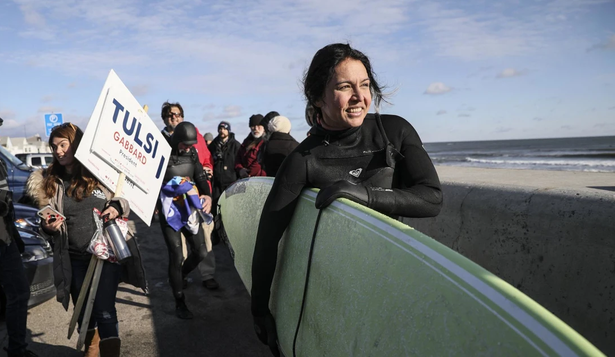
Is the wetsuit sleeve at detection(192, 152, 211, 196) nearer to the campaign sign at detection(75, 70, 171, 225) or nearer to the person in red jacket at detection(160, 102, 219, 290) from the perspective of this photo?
the person in red jacket at detection(160, 102, 219, 290)

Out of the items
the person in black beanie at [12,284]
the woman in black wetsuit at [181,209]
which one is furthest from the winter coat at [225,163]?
the person in black beanie at [12,284]

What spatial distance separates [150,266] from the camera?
21.8ft

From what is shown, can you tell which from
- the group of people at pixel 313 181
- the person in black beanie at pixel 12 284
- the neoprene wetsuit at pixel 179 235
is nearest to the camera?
the group of people at pixel 313 181

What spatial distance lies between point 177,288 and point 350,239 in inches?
138

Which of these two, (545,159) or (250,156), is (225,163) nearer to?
(250,156)

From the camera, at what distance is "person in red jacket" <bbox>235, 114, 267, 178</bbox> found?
6.91m

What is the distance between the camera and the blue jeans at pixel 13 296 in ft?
11.8

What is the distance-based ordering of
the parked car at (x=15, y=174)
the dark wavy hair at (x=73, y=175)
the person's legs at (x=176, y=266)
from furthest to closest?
1. the parked car at (x=15, y=174)
2. the person's legs at (x=176, y=266)
3. the dark wavy hair at (x=73, y=175)

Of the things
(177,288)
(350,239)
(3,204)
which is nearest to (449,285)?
(350,239)

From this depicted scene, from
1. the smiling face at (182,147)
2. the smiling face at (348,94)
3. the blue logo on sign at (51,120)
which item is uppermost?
the blue logo on sign at (51,120)

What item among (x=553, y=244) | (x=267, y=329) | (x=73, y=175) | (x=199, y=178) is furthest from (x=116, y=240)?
(x=553, y=244)

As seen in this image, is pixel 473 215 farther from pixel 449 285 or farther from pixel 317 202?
pixel 449 285

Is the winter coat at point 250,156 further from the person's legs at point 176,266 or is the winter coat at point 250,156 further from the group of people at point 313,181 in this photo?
the group of people at point 313,181

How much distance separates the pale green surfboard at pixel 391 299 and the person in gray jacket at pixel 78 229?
1511mm
